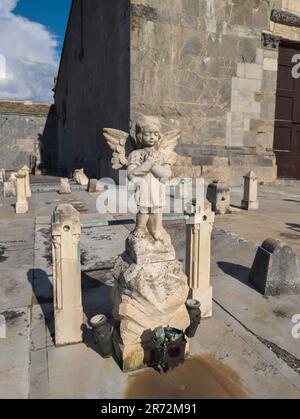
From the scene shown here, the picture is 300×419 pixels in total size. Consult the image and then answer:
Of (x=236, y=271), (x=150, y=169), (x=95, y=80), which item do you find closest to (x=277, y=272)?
(x=236, y=271)

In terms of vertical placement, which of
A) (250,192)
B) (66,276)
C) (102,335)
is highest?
(250,192)

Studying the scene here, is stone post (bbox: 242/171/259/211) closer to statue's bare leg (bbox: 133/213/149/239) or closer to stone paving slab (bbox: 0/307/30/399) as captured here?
statue's bare leg (bbox: 133/213/149/239)

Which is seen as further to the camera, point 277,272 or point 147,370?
point 277,272

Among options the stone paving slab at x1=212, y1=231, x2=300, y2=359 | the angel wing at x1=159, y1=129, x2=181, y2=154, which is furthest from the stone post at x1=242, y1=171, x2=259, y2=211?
the angel wing at x1=159, y1=129, x2=181, y2=154

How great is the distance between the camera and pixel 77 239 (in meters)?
2.85

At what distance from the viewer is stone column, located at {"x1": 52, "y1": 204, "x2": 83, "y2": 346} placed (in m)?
2.78

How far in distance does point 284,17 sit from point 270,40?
A: 4.54 ft

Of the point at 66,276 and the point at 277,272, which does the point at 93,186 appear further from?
the point at 66,276

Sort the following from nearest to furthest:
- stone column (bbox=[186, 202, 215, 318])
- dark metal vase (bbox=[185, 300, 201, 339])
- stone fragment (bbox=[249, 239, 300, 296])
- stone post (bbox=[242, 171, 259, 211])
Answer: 1. dark metal vase (bbox=[185, 300, 201, 339])
2. stone column (bbox=[186, 202, 215, 318])
3. stone fragment (bbox=[249, 239, 300, 296])
4. stone post (bbox=[242, 171, 259, 211])

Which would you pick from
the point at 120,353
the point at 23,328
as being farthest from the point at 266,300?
the point at 23,328

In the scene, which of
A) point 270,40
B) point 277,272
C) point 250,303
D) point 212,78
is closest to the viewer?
point 250,303

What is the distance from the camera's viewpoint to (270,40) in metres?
14.3

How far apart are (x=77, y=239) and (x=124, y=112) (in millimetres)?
11021

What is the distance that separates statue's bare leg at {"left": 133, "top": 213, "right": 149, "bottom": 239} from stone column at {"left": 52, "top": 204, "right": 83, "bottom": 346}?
540 millimetres
